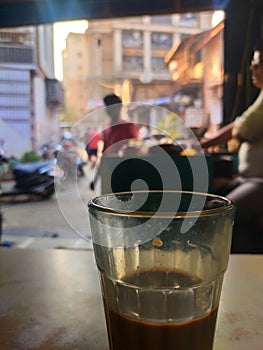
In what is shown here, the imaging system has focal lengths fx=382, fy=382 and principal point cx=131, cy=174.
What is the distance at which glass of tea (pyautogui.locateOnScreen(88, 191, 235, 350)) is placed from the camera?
0.25 metres

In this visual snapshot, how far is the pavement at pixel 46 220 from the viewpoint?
2234mm

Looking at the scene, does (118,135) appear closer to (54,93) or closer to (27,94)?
(54,93)

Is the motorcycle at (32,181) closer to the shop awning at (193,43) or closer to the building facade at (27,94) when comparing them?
the building facade at (27,94)

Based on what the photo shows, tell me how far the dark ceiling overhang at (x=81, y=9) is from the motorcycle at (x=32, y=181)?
5.86 feet

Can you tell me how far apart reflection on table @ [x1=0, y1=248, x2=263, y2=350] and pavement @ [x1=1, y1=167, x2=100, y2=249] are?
1374 millimetres

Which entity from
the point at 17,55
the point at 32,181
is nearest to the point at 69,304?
the point at 17,55

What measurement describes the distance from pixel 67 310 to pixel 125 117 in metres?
1.69

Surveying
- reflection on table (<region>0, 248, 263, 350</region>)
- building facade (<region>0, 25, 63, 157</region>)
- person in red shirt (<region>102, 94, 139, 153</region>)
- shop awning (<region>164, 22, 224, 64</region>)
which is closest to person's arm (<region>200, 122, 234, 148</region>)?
person in red shirt (<region>102, 94, 139, 153</region>)

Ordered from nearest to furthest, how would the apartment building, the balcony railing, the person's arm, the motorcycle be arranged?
1. the person's arm
2. the apartment building
3. the balcony railing
4. the motorcycle

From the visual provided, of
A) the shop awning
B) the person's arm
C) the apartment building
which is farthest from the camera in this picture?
the apartment building

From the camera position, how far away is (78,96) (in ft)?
9.03

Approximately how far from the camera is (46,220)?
3.14 m

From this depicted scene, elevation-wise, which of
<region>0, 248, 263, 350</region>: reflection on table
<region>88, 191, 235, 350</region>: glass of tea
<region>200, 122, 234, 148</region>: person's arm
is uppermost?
<region>200, 122, 234, 148</region>: person's arm

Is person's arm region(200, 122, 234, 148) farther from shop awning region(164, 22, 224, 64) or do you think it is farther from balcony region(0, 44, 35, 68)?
balcony region(0, 44, 35, 68)
